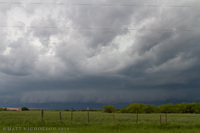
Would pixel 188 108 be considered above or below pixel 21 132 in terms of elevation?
below

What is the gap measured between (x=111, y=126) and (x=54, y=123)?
6.84m

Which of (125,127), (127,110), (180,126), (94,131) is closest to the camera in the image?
(94,131)

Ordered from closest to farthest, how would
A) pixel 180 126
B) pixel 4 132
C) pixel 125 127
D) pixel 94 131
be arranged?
pixel 4 132 < pixel 94 131 < pixel 125 127 < pixel 180 126

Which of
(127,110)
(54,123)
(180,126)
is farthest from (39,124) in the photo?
(127,110)

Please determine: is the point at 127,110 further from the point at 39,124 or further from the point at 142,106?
the point at 39,124

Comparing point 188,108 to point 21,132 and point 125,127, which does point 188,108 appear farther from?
point 21,132

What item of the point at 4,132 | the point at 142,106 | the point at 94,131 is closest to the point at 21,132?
the point at 4,132

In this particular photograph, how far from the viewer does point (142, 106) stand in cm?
10844

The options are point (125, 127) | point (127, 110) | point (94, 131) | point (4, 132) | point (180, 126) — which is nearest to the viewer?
point (4, 132)

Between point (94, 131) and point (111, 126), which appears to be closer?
point (94, 131)

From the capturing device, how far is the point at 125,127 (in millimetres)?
21547

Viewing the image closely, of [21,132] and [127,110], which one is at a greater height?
[21,132]

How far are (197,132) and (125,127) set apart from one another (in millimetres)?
7293

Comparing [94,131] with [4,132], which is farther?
[94,131]
